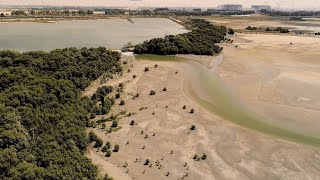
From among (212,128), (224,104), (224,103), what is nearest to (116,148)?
(212,128)

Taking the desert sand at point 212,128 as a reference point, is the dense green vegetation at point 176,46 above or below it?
above

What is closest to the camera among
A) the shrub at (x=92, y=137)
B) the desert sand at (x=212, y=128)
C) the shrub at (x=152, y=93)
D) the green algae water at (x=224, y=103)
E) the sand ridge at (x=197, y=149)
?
the sand ridge at (x=197, y=149)

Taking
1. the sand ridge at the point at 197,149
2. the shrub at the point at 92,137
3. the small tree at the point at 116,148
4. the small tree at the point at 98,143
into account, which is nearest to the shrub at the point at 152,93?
the sand ridge at the point at 197,149

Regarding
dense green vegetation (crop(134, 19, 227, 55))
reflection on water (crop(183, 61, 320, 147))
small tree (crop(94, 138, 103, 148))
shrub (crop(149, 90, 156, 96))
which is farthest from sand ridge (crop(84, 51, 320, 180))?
dense green vegetation (crop(134, 19, 227, 55))

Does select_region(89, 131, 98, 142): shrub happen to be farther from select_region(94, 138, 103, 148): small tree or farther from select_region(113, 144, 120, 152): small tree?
select_region(113, 144, 120, 152): small tree

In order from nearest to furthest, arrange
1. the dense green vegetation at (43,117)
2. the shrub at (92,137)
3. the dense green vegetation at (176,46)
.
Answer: the dense green vegetation at (43,117)
the shrub at (92,137)
the dense green vegetation at (176,46)

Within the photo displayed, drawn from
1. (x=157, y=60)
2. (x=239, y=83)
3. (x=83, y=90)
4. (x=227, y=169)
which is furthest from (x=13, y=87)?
(x=157, y=60)

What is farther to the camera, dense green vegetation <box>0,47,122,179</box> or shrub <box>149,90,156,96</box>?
shrub <box>149,90,156,96</box>

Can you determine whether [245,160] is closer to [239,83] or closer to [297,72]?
[239,83]

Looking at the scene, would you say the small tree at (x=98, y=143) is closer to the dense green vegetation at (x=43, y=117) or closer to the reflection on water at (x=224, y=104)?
the dense green vegetation at (x=43, y=117)
